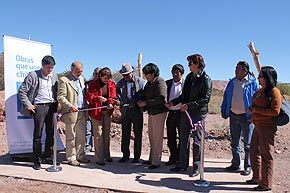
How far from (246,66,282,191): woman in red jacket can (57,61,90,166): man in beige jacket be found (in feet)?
10.1

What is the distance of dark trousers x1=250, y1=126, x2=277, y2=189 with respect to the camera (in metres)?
4.33

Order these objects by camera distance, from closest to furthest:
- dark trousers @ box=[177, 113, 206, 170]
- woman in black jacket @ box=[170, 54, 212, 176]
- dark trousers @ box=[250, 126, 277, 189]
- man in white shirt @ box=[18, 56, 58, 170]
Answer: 1. dark trousers @ box=[250, 126, 277, 189]
2. woman in black jacket @ box=[170, 54, 212, 176]
3. dark trousers @ box=[177, 113, 206, 170]
4. man in white shirt @ box=[18, 56, 58, 170]

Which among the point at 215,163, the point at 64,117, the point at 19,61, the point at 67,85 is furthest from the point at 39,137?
the point at 215,163

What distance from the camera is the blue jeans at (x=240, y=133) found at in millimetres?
5125

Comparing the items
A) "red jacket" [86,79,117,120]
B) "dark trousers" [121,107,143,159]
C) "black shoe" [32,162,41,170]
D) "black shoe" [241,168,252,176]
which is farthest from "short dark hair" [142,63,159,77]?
"black shoe" [32,162,41,170]

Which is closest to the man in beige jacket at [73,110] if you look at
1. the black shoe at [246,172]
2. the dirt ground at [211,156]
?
the dirt ground at [211,156]

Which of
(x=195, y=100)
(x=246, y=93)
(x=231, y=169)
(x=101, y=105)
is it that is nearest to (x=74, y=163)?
(x=101, y=105)

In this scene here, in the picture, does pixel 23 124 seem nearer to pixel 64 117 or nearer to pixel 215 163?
pixel 64 117

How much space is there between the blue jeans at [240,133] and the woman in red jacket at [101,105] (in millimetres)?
2218

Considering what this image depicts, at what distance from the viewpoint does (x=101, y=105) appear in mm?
5754

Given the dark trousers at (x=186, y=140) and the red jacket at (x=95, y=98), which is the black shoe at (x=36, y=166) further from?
the dark trousers at (x=186, y=140)

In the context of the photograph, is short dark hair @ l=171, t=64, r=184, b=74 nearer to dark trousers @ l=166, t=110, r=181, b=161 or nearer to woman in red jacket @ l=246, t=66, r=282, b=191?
dark trousers @ l=166, t=110, r=181, b=161

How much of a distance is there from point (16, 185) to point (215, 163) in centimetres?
365

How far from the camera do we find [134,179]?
16.4 ft
